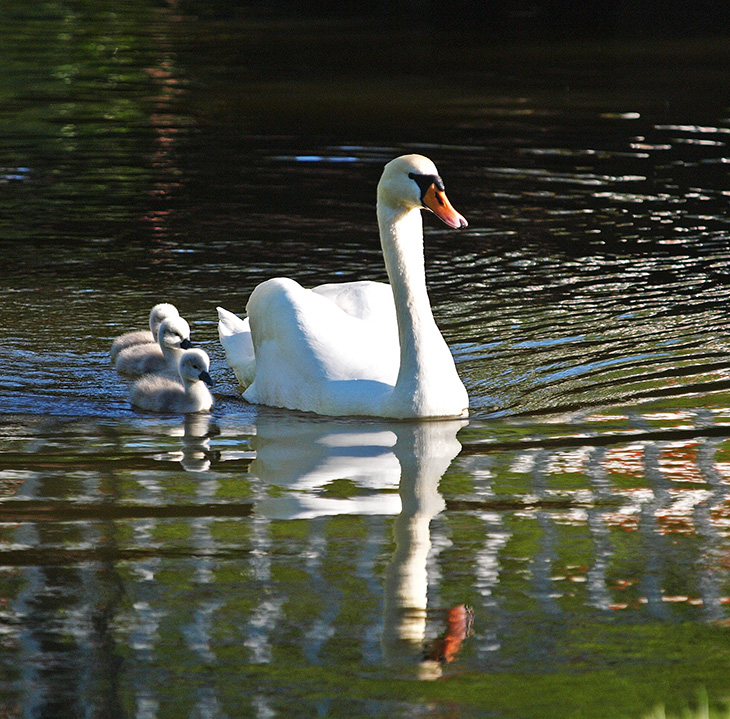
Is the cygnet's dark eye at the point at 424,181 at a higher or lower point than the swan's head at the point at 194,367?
higher

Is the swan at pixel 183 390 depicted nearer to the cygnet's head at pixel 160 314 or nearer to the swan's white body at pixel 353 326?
the swan's white body at pixel 353 326

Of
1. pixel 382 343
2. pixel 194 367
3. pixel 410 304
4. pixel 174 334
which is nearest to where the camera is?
pixel 410 304

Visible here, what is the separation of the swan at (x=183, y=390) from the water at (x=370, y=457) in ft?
0.59

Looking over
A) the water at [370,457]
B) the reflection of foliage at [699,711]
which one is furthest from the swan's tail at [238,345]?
the reflection of foliage at [699,711]

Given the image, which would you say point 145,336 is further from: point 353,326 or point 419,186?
point 419,186

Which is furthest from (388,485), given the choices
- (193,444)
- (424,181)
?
(424,181)

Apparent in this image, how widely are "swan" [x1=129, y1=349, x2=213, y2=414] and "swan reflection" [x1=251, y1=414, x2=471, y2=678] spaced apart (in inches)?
18.5

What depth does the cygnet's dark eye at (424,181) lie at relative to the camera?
766 cm

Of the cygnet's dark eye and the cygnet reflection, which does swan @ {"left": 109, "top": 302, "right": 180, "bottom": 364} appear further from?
the cygnet's dark eye

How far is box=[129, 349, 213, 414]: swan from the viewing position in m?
8.30

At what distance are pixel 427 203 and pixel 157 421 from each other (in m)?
1.95

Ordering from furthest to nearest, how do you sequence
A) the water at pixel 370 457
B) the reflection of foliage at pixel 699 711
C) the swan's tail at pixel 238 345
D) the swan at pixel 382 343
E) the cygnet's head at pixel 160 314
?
the cygnet's head at pixel 160 314, the swan's tail at pixel 238 345, the swan at pixel 382 343, the water at pixel 370 457, the reflection of foliage at pixel 699 711

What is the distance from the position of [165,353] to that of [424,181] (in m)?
2.16

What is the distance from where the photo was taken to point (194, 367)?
830 centimetres
